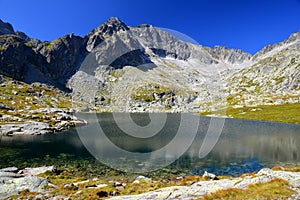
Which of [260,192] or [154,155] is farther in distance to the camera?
[154,155]

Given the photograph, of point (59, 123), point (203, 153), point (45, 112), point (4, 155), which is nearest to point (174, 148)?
point (203, 153)

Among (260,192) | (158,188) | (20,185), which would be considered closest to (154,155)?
(158,188)

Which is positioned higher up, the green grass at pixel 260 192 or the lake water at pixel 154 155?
the green grass at pixel 260 192

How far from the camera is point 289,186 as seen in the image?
56.7 feet

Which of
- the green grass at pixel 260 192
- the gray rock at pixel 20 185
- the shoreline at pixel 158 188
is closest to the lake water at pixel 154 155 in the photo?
the shoreline at pixel 158 188

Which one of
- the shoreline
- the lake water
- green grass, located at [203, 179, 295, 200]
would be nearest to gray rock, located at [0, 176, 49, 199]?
the shoreline

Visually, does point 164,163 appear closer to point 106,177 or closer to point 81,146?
point 106,177

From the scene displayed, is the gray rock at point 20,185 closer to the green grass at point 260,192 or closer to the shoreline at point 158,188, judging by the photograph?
the shoreline at point 158,188

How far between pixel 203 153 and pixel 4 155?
49.2m

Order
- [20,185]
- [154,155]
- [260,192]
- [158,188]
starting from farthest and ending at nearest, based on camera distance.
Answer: [154,155] → [20,185] → [158,188] → [260,192]

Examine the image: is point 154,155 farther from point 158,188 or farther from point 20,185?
point 20,185

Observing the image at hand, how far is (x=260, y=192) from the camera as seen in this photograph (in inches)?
648

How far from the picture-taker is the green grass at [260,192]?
15787 millimetres

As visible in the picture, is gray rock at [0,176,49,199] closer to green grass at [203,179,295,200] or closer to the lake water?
the lake water
